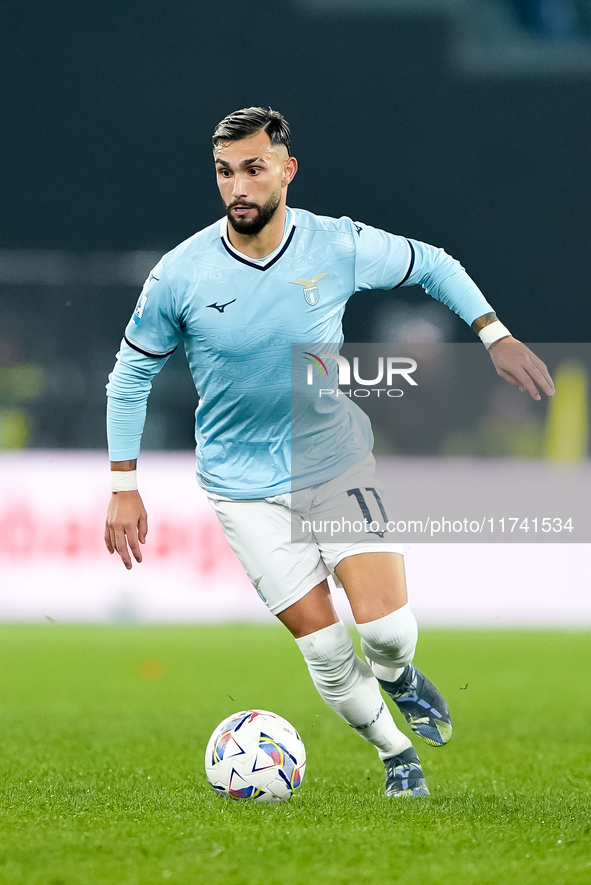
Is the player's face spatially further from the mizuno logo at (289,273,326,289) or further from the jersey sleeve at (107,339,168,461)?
the jersey sleeve at (107,339,168,461)

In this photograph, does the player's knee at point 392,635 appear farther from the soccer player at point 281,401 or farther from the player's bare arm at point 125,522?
the player's bare arm at point 125,522

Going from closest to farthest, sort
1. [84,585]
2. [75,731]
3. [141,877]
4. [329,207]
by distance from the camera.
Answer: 1. [141,877]
2. [75,731]
3. [84,585]
4. [329,207]

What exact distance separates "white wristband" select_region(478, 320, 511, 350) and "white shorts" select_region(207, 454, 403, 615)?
69 centimetres

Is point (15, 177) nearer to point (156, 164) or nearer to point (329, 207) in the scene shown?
point (156, 164)

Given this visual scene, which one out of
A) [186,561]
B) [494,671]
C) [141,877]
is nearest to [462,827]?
[141,877]

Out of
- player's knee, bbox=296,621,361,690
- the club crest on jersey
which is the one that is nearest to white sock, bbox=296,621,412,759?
player's knee, bbox=296,621,361,690

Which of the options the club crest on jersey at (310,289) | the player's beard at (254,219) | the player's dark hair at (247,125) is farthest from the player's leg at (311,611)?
the player's dark hair at (247,125)

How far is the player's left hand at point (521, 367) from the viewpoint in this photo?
4395 millimetres

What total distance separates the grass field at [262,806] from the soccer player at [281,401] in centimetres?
53

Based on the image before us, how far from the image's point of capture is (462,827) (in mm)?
3984

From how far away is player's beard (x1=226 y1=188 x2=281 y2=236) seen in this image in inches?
180

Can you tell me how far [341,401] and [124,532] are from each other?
987mm

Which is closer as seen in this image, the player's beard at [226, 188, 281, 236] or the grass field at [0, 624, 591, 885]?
the grass field at [0, 624, 591, 885]

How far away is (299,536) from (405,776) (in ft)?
3.25
